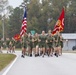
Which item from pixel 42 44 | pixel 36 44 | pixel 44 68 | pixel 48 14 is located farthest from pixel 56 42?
pixel 48 14

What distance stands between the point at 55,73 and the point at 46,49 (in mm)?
15420

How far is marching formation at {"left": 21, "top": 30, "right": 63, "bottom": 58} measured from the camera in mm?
29953

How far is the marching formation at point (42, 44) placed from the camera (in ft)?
98.3

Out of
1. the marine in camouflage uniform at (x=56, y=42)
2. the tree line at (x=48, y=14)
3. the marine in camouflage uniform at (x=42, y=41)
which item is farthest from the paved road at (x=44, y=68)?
the tree line at (x=48, y=14)

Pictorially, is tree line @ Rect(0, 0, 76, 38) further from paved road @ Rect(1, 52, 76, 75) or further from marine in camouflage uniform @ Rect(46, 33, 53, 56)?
paved road @ Rect(1, 52, 76, 75)

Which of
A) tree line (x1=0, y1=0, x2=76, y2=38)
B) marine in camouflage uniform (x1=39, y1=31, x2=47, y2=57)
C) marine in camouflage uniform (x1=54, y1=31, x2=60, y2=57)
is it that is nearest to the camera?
marine in camouflage uniform (x1=39, y1=31, x2=47, y2=57)

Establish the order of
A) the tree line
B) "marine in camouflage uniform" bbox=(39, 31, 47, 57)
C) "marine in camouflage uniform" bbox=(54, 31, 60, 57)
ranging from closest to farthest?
1. "marine in camouflage uniform" bbox=(39, 31, 47, 57)
2. "marine in camouflage uniform" bbox=(54, 31, 60, 57)
3. the tree line

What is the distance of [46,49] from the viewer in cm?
3059

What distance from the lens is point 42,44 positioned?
99.3 ft

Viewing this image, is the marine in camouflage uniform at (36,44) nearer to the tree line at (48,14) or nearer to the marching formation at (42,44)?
the marching formation at (42,44)

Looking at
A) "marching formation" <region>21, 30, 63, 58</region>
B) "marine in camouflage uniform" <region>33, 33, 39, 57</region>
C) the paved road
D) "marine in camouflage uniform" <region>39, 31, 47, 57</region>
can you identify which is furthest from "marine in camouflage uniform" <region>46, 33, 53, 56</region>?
the paved road

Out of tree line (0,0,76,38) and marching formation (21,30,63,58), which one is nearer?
marching formation (21,30,63,58)

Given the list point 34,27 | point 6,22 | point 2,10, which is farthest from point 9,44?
point 2,10

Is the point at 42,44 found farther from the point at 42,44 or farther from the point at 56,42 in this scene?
the point at 56,42
